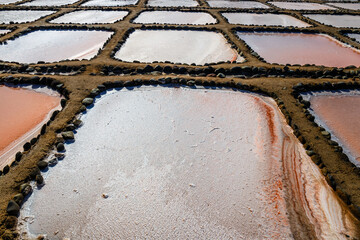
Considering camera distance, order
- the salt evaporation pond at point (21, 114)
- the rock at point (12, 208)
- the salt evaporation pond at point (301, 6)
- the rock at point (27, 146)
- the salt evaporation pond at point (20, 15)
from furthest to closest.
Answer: the salt evaporation pond at point (301, 6)
the salt evaporation pond at point (20, 15)
the salt evaporation pond at point (21, 114)
the rock at point (27, 146)
the rock at point (12, 208)

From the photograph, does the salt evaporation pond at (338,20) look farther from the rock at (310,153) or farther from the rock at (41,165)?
the rock at (41,165)

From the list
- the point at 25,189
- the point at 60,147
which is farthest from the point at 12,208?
the point at 60,147

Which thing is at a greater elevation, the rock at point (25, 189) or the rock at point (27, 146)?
the rock at point (27, 146)

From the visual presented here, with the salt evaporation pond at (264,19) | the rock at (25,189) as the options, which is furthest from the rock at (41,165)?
the salt evaporation pond at (264,19)

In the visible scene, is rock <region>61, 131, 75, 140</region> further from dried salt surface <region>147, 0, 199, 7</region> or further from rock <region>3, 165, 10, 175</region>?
dried salt surface <region>147, 0, 199, 7</region>

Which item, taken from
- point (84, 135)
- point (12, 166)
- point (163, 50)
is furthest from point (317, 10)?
point (12, 166)

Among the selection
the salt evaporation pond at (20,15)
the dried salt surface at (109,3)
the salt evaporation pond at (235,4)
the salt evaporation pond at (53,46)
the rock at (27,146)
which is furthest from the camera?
the salt evaporation pond at (235,4)

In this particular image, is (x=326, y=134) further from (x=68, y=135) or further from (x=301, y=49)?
(x=301, y=49)

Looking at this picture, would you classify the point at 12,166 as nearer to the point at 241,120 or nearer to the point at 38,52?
the point at 241,120
